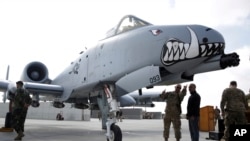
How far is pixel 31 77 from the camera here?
15.6 metres

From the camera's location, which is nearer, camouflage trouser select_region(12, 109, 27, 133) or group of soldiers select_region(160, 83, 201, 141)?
group of soldiers select_region(160, 83, 201, 141)

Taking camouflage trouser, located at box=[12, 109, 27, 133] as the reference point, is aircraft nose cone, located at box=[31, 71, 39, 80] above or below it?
above

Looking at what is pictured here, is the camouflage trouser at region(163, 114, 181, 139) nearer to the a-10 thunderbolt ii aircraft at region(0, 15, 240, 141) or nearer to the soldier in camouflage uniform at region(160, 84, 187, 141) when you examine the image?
the soldier in camouflage uniform at region(160, 84, 187, 141)

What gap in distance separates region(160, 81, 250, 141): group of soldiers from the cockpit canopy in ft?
7.38

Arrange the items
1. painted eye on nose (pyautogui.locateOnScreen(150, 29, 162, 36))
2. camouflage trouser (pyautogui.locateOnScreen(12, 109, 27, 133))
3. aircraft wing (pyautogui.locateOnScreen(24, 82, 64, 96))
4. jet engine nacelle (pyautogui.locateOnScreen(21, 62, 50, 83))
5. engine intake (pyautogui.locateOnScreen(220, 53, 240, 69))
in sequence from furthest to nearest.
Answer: jet engine nacelle (pyautogui.locateOnScreen(21, 62, 50, 83)) → aircraft wing (pyautogui.locateOnScreen(24, 82, 64, 96)) → camouflage trouser (pyautogui.locateOnScreen(12, 109, 27, 133)) → painted eye on nose (pyautogui.locateOnScreen(150, 29, 162, 36)) → engine intake (pyautogui.locateOnScreen(220, 53, 240, 69))

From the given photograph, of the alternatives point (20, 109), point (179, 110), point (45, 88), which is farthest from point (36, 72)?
point (179, 110)

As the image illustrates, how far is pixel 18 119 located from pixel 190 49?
5777 mm

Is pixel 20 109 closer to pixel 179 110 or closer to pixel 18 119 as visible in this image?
pixel 18 119

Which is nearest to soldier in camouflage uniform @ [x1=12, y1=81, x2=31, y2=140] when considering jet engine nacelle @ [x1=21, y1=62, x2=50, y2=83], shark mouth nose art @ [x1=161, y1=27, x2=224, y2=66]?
shark mouth nose art @ [x1=161, y1=27, x2=224, y2=66]

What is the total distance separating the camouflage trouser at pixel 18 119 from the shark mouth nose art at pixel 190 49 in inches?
200

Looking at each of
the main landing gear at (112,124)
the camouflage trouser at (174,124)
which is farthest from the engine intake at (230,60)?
the main landing gear at (112,124)

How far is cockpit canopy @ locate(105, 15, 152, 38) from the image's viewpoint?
9.01m

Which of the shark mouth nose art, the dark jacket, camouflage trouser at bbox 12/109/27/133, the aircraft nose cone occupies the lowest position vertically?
camouflage trouser at bbox 12/109/27/133

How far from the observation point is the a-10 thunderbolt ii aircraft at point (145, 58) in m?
Answer: 7.09
